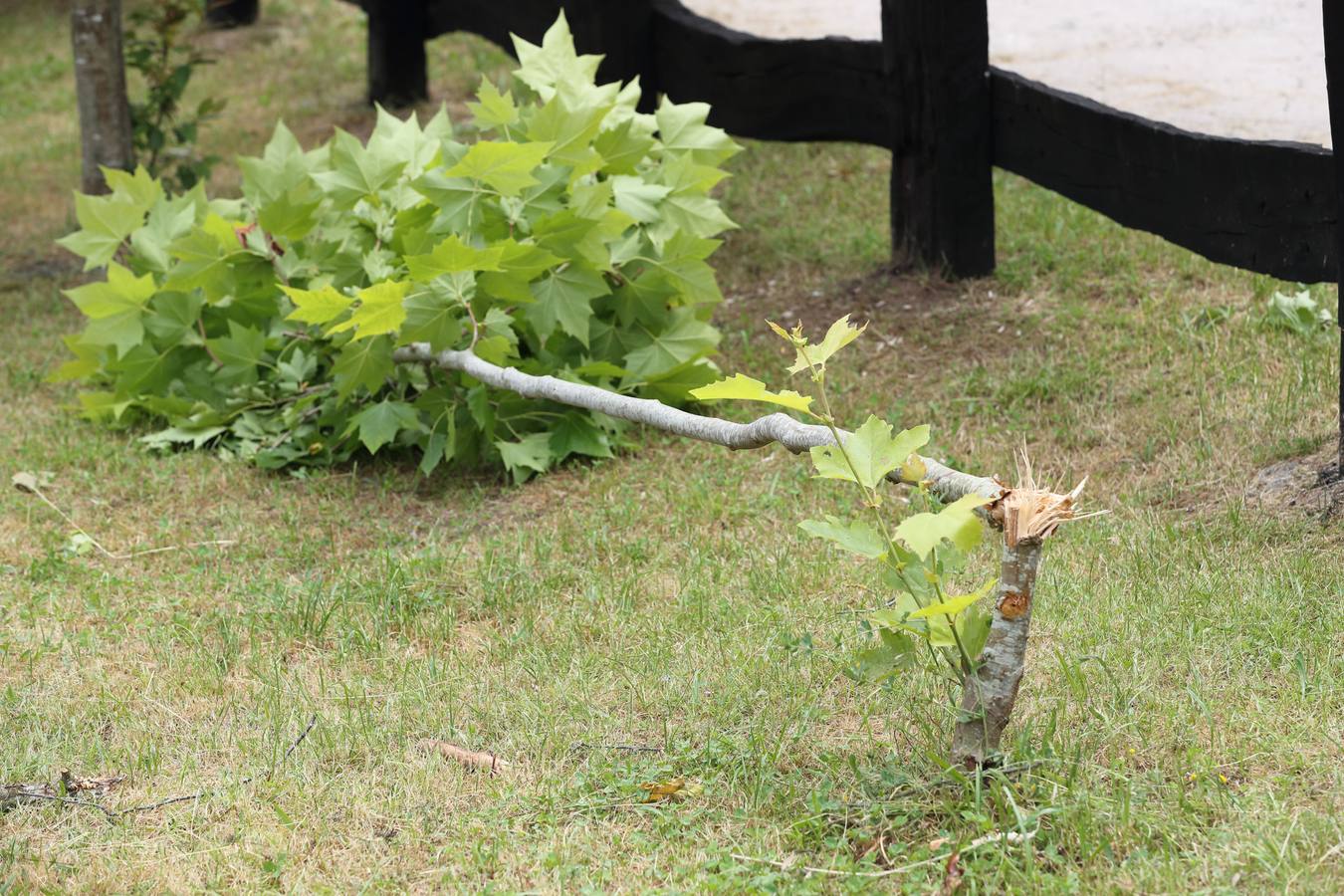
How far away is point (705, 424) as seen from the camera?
9.55 feet

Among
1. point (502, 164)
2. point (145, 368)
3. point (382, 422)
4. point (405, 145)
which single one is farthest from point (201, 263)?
point (502, 164)

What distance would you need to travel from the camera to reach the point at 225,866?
2.44 meters

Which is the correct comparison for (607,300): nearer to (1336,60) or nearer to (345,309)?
(345,309)

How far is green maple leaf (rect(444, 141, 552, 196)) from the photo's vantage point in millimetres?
4309

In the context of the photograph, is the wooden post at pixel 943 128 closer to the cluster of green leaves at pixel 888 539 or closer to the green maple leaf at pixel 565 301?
the green maple leaf at pixel 565 301

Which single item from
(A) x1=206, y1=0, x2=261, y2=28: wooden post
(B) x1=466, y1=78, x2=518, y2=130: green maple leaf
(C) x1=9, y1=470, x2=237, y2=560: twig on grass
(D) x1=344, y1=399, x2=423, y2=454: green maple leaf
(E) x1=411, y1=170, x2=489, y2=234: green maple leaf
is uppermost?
(A) x1=206, y1=0, x2=261, y2=28: wooden post

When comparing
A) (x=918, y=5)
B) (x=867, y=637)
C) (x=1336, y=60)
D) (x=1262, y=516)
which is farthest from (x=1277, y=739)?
(x=918, y=5)

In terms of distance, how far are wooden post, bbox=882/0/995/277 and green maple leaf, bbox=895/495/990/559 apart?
3.62m

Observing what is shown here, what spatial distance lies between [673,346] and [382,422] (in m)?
0.99

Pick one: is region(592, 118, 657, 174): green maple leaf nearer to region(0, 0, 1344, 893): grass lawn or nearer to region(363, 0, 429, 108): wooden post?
region(0, 0, 1344, 893): grass lawn

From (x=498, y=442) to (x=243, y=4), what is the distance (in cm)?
915

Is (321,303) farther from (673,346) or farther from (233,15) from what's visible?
(233,15)

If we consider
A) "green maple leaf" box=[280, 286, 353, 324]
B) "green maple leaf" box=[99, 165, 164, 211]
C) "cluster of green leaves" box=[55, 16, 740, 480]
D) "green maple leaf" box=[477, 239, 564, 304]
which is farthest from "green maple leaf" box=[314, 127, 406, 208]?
"green maple leaf" box=[99, 165, 164, 211]

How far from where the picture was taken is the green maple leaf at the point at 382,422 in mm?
4531
